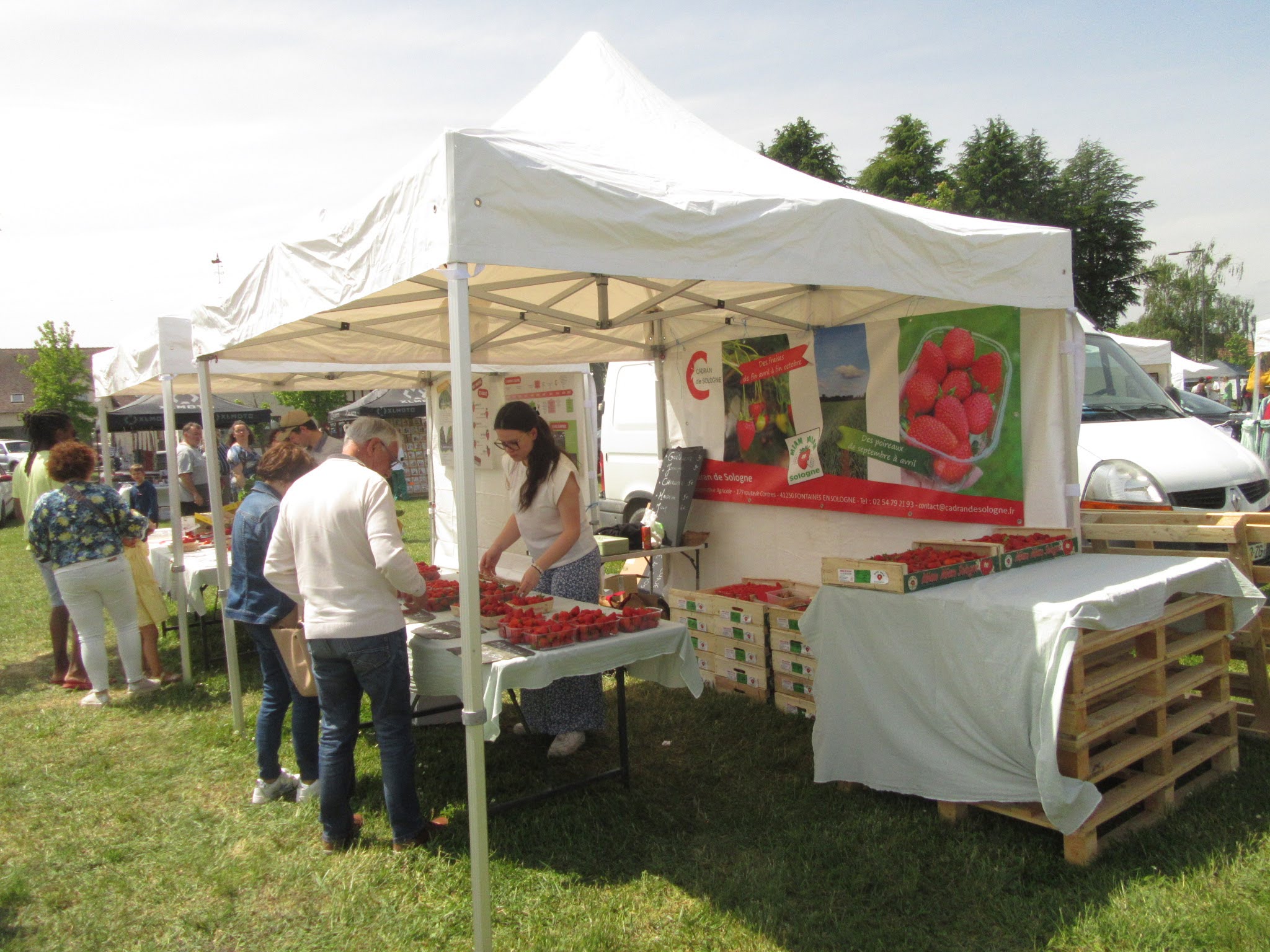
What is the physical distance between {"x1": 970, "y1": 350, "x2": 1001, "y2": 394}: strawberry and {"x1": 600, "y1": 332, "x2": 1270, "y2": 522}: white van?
901 mm

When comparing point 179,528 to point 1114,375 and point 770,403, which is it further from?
point 1114,375

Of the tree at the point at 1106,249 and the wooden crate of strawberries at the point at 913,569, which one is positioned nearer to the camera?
the wooden crate of strawberries at the point at 913,569

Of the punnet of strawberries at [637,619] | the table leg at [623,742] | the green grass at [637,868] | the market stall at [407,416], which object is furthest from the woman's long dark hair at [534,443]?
the market stall at [407,416]

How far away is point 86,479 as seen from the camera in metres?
5.54

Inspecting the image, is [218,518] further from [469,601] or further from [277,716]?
[469,601]

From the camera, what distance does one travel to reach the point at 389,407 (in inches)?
756

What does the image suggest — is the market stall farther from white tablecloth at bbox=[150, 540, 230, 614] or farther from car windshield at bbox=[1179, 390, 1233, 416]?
car windshield at bbox=[1179, 390, 1233, 416]

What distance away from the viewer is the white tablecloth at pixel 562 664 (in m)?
3.12

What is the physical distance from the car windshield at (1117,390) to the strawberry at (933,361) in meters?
2.03

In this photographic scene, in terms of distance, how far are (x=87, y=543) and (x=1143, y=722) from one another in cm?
577

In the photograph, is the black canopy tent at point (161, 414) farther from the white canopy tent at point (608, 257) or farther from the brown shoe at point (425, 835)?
the brown shoe at point (425, 835)

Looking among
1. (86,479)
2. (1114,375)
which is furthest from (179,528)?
(1114,375)

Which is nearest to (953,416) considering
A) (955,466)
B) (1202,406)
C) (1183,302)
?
(955,466)

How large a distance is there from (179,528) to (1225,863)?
603 cm
